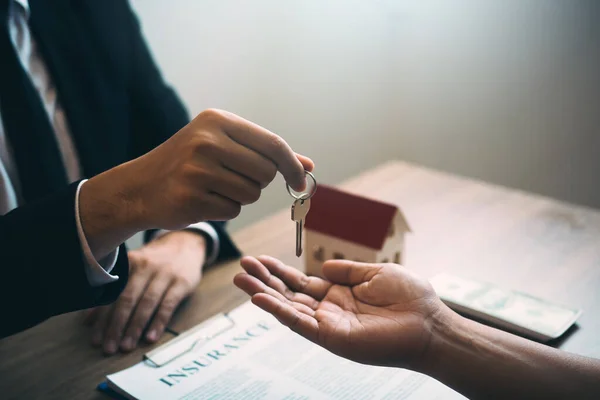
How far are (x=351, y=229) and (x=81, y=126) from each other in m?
0.56

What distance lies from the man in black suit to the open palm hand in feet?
0.51

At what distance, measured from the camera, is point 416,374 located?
Answer: 937mm

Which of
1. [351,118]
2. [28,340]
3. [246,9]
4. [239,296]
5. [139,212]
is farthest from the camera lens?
[351,118]

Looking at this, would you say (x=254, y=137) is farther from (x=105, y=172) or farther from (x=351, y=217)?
(x=351, y=217)

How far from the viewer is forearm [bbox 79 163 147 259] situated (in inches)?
31.5

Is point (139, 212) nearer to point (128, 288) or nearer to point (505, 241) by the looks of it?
point (128, 288)

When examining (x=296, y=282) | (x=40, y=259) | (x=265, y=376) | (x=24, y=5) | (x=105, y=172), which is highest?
(x=24, y=5)

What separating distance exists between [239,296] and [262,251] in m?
0.19

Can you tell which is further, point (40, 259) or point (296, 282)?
point (296, 282)

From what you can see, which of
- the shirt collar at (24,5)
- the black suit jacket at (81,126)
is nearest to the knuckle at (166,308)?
the black suit jacket at (81,126)

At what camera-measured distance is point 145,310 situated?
107cm

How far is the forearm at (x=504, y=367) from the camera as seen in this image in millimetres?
820

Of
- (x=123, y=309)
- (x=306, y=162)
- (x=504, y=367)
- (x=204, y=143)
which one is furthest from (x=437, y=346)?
(x=123, y=309)

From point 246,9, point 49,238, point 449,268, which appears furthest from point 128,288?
point 246,9
